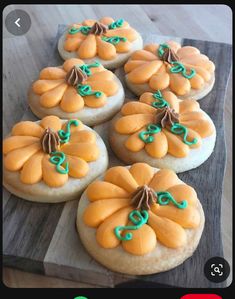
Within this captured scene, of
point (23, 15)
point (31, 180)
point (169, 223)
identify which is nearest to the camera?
point (169, 223)

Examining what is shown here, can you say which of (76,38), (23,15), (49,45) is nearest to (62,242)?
(76,38)

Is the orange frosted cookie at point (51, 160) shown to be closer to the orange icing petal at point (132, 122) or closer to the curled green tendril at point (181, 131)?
the orange icing petal at point (132, 122)

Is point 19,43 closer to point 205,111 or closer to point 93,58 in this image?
point 93,58

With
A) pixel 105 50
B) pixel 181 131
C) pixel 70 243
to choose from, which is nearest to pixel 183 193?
pixel 181 131

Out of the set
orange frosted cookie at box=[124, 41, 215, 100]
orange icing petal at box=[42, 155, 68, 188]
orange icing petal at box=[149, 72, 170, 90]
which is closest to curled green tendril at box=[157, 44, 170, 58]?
orange frosted cookie at box=[124, 41, 215, 100]

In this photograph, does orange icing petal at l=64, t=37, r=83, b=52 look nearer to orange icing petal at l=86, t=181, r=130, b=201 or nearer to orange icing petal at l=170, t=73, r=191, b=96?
orange icing petal at l=170, t=73, r=191, b=96

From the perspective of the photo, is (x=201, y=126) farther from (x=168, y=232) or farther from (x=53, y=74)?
(x=53, y=74)
